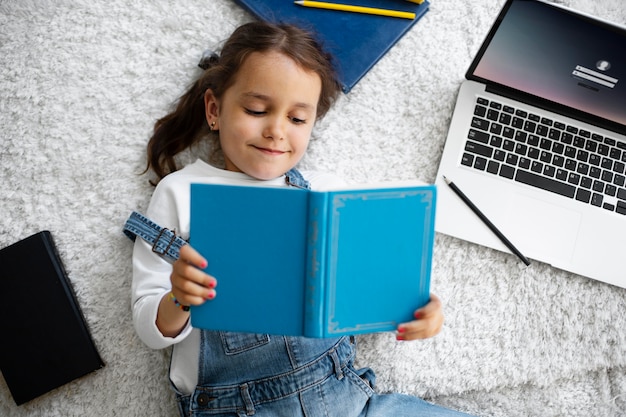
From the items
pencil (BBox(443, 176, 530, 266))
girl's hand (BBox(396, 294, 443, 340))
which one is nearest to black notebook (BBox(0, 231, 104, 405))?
girl's hand (BBox(396, 294, 443, 340))

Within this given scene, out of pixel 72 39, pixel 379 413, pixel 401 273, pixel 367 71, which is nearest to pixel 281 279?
pixel 401 273

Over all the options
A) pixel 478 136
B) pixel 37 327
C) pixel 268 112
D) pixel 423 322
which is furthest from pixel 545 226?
pixel 37 327

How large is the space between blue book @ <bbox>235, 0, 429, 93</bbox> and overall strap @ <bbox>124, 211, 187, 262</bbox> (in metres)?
0.39

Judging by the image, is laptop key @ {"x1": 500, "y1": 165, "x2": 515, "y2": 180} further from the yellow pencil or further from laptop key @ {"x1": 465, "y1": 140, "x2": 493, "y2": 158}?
the yellow pencil

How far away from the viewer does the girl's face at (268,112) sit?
2.17 ft

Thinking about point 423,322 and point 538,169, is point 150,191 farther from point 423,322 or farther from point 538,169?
point 538,169

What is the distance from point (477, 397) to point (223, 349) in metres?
0.46

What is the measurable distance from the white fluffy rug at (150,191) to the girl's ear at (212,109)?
0.11 meters

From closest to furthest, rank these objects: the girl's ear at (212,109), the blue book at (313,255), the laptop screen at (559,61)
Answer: the blue book at (313,255) → the laptop screen at (559,61) → the girl's ear at (212,109)

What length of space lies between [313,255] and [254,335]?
0.91ft

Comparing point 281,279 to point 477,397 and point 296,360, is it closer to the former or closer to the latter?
point 296,360

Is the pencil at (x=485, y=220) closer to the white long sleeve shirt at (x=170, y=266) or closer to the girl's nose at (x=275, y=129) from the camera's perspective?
the white long sleeve shirt at (x=170, y=266)

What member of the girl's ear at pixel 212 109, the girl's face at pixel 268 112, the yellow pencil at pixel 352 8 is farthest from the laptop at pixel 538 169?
the girl's ear at pixel 212 109

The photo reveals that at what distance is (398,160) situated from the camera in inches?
33.2
